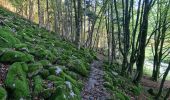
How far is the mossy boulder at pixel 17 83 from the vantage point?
780 centimetres

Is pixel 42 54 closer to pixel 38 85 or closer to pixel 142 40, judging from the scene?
pixel 38 85

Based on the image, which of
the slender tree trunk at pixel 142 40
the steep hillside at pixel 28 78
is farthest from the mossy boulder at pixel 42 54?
the slender tree trunk at pixel 142 40

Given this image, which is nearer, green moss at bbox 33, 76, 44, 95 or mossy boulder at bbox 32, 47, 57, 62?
green moss at bbox 33, 76, 44, 95

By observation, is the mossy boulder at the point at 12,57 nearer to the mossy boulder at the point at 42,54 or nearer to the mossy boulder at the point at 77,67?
the mossy boulder at the point at 42,54

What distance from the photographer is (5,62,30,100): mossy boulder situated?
7797 millimetres

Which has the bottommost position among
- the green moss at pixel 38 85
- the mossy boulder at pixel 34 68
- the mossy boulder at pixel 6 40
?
the green moss at pixel 38 85

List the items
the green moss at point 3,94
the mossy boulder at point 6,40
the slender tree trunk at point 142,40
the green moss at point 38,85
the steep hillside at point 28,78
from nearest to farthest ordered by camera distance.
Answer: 1. the green moss at point 3,94
2. the steep hillside at point 28,78
3. the green moss at point 38,85
4. the mossy boulder at point 6,40
5. the slender tree trunk at point 142,40

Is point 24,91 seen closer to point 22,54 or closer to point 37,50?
point 22,54

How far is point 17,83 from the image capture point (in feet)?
26.6

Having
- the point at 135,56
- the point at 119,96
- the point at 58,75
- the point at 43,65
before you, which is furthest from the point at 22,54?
the point at 135,56

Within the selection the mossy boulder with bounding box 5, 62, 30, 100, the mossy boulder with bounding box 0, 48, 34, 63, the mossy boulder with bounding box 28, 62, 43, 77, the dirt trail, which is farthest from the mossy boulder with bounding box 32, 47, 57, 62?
the mossy boulder with bounding box 5, 62, 30, 100

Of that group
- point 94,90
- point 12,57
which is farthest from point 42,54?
point 94,90

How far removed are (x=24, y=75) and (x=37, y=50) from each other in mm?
3891

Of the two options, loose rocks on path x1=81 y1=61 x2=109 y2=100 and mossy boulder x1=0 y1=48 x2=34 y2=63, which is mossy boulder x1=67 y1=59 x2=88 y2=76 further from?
mossy boulder x1=0 y1=48 x2=34 y2=63
